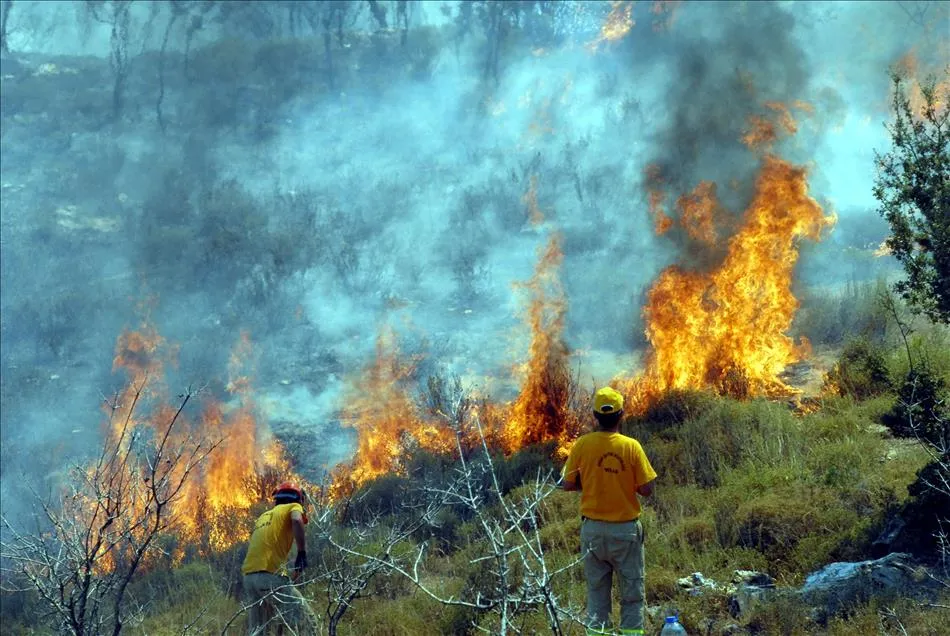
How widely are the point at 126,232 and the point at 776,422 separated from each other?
2116 centimetres

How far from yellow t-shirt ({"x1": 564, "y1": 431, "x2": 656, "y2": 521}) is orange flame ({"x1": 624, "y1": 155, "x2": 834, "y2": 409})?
6.46m

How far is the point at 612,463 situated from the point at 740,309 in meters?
7.99

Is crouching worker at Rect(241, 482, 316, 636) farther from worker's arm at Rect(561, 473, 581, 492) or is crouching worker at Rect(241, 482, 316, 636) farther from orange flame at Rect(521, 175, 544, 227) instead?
orange flame at Rect(521, 175, 544, 227)

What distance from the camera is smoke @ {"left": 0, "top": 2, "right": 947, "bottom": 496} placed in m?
16.5

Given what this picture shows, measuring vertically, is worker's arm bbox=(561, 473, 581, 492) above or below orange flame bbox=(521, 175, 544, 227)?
below

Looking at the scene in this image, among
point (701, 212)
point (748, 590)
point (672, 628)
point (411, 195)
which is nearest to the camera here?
point (672, 628)

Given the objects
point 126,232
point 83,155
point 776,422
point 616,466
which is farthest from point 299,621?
point 83,155

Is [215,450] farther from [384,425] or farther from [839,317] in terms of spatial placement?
[839,317]

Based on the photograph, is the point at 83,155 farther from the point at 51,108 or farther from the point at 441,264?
the point at 441,264

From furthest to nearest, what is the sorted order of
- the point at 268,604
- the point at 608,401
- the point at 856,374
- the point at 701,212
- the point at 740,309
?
the point at 701,212 → the point at 740,309 → the point at 856,374 → the point at 268,604 → the point at 608,401

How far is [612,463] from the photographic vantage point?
5.04 m

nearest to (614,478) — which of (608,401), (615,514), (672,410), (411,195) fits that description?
(615,514)

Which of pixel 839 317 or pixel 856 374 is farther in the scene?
pixel 839 317

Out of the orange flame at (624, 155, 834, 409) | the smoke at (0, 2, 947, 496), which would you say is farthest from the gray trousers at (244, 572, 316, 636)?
the smoke at (0, 2, 947, 496)
